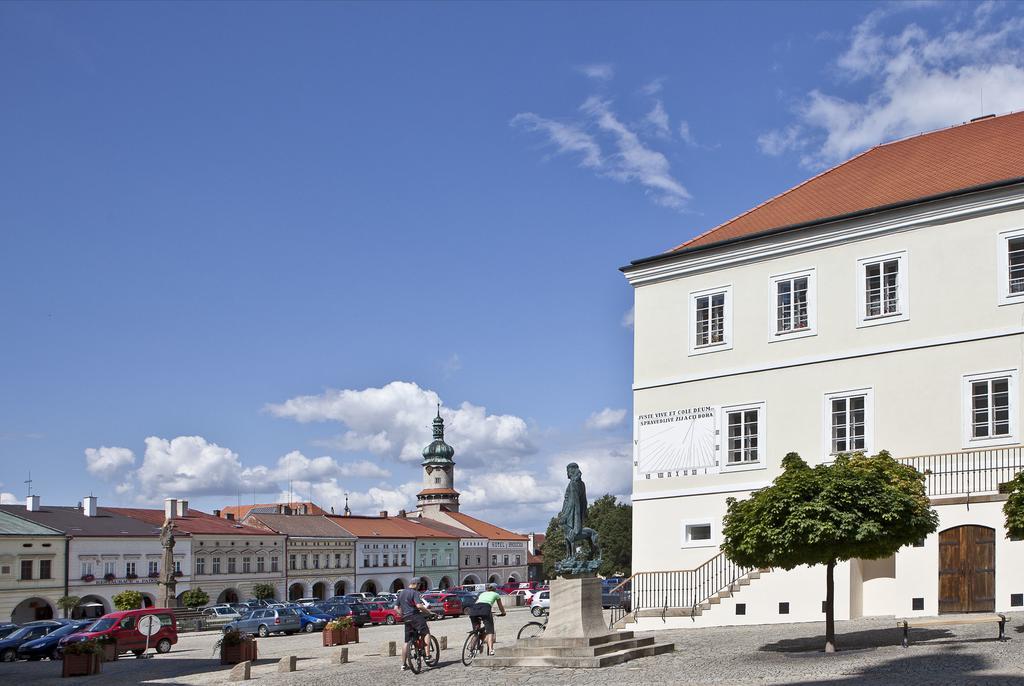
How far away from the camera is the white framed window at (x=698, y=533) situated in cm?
3157

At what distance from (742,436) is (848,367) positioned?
3.60m

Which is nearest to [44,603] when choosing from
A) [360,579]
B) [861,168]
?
[360,579]

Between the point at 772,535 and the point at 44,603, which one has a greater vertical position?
the point at 772,535

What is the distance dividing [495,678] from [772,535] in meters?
5.36

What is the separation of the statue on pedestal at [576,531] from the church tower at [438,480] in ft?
394

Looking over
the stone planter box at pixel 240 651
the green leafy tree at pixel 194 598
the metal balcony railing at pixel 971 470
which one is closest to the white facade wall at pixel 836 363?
the metal balcony railing at pixel 971 470

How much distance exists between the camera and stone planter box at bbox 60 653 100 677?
2745 cm

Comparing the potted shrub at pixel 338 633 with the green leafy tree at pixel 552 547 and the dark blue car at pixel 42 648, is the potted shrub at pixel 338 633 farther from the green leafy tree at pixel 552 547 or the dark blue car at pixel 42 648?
the green leafy tree at pixel 552 547

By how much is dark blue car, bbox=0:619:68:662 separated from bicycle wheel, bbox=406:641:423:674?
23.6 meters

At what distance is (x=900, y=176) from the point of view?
31578 millimetres

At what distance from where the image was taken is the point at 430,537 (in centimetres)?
12294

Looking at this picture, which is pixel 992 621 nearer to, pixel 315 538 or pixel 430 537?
pixel 315 538

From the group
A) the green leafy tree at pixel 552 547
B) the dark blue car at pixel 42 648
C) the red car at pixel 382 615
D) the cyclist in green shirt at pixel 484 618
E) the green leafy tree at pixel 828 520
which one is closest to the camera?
the green leafy tree at pixel 828 520

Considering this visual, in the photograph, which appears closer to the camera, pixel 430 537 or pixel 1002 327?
pixel 1002 327
